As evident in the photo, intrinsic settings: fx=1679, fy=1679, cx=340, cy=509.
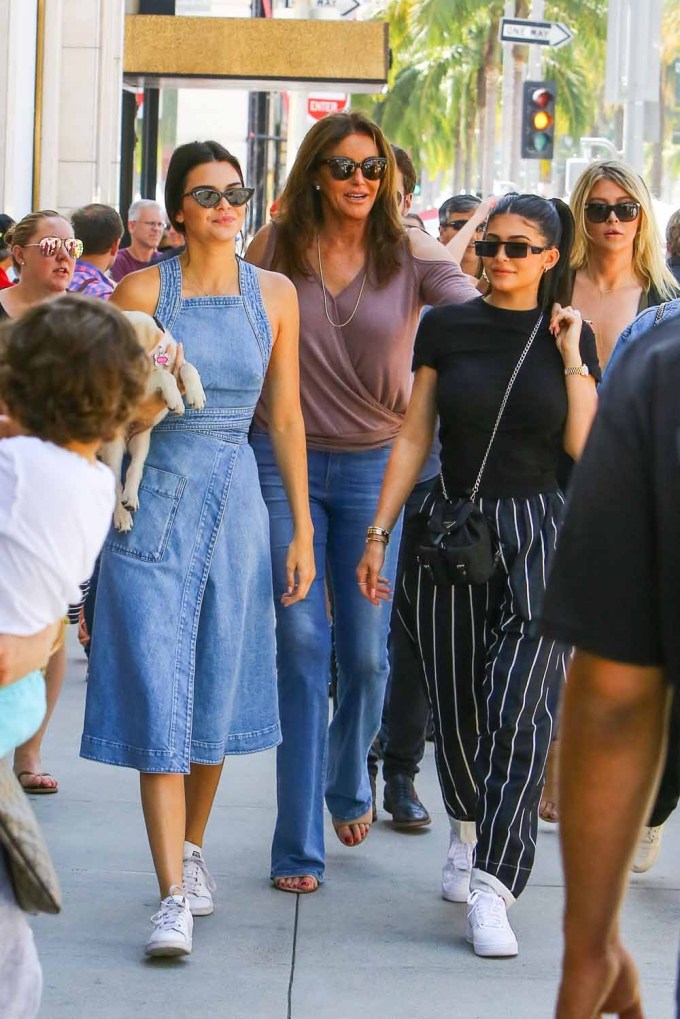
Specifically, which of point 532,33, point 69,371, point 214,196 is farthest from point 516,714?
point 532,33

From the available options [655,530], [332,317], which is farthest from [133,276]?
[655,530]

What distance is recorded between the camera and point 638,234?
18.7 ft

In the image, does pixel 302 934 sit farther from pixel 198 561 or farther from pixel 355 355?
pixel 355 355

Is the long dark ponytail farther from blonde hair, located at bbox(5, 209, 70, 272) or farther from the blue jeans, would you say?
blonde hair, located at bbox(5, 209, 70, 272)

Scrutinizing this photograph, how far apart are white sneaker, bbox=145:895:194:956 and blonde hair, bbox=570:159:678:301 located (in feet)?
8.60

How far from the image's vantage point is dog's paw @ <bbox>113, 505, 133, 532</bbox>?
4.29 meters

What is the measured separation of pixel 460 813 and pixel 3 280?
348cm

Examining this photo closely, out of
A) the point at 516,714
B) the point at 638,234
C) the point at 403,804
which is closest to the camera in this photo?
the point at 516,714

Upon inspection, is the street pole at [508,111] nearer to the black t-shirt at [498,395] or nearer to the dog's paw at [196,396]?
the black t-shirt at [498,395]

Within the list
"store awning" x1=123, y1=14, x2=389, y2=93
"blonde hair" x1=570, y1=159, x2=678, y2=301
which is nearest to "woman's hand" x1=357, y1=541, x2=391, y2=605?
"blonde hair" x1=570, y1=159, x2=678, y2=301

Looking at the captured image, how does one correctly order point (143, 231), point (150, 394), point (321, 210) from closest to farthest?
1. point (150, 394)
2. point (321, 210)
3. point (143, 231)

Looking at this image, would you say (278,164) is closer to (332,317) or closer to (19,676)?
(332,317)

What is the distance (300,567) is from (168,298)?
0.84 m

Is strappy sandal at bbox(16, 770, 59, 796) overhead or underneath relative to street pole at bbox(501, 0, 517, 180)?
underneath
